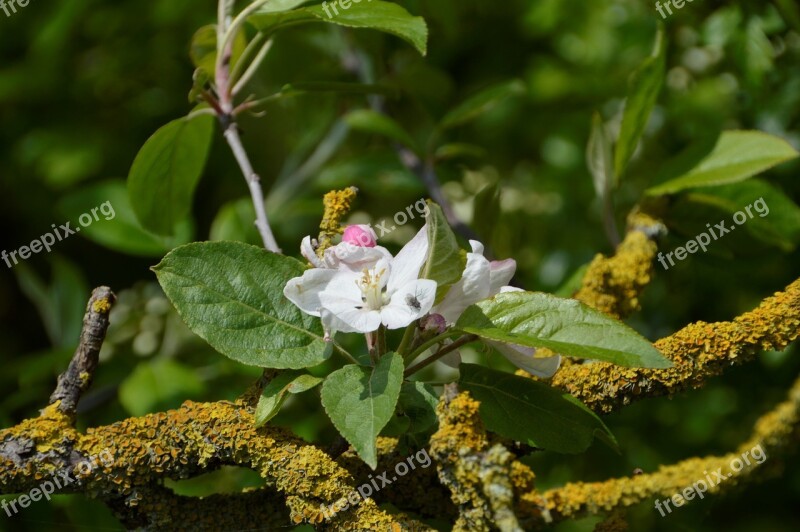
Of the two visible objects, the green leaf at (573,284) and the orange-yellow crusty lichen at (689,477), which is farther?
the green leaf at (573,284)

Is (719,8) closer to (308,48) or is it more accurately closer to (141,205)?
(308,48)

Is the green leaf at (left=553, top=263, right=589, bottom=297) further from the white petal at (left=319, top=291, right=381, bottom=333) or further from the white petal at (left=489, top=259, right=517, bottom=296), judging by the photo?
the white petal at (left=319, top=291, right=381, bottom=333)

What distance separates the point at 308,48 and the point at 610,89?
84 centimetres

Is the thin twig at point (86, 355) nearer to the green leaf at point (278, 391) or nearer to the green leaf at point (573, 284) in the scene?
the green leaf at point (278, 391)

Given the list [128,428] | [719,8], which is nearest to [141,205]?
[128,428]

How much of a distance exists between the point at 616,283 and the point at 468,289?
417 millimetres

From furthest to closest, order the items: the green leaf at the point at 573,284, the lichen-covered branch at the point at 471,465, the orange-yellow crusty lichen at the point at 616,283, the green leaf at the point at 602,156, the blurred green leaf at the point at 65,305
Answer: the blurred green leaf at the point at 65,305, the green leaf at the point at 602,156, the green leaf at the point at 573,284, the orange-yellow crusty lichen at the point at 616,283, the lichen-covered branch at the point at 471,465

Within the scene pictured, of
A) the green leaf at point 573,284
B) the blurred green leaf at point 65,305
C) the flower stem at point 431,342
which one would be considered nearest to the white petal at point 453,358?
the flower stem at point 431,342

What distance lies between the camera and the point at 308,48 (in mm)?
2238

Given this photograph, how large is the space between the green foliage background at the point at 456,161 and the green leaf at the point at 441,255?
0.57 metres

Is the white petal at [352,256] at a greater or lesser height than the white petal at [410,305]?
greater

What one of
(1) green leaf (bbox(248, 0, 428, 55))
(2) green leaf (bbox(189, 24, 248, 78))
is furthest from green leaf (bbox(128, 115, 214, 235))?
(1) green leaf (bbox(248, 0, 428, 55))

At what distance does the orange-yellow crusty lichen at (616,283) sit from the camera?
1.18 metres

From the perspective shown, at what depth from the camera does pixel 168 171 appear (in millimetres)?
1299
